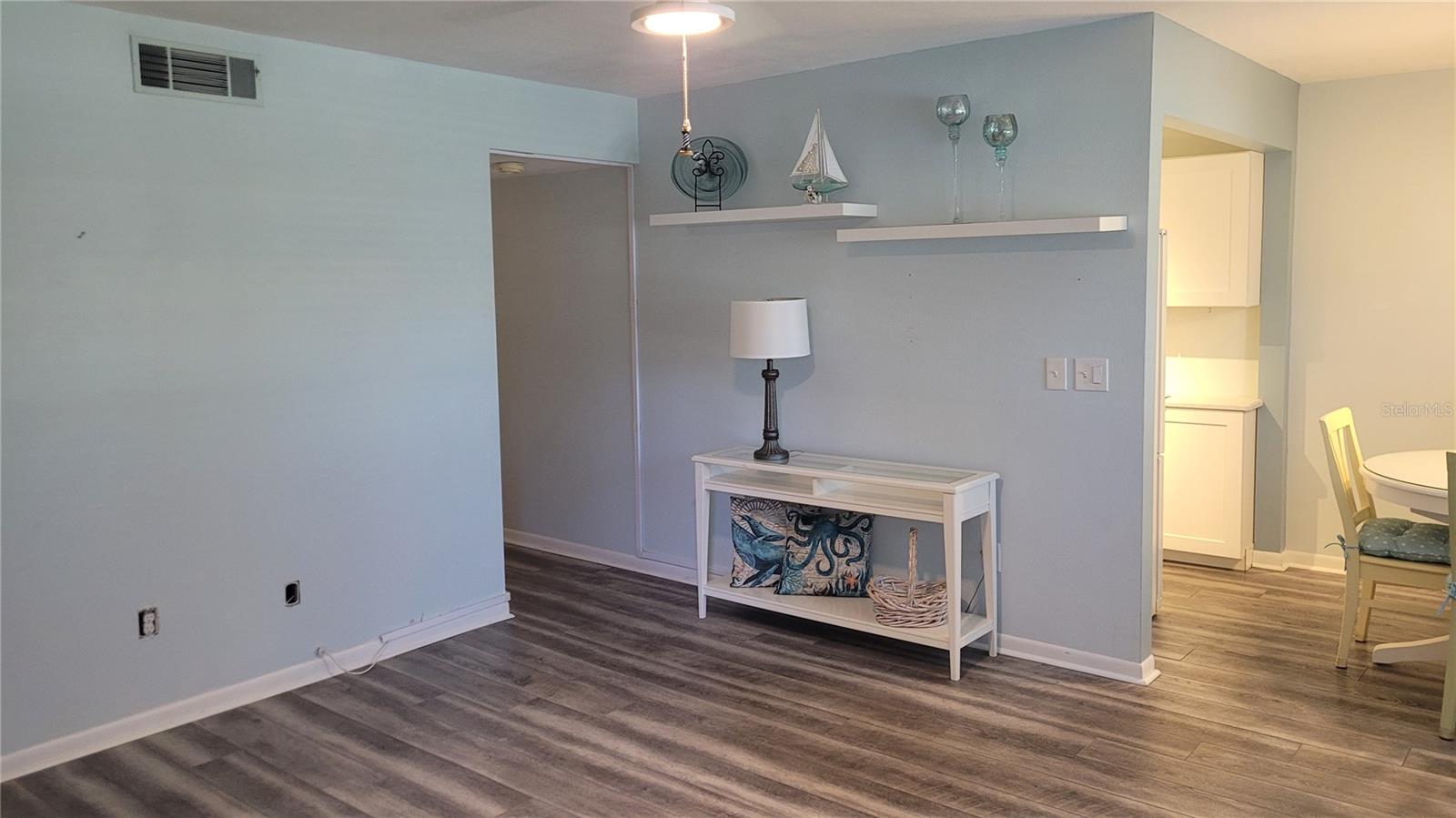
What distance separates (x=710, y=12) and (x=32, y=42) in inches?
78.2

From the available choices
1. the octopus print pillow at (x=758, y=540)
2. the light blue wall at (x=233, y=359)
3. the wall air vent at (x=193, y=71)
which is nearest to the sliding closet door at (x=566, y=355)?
the light blue wall at (x=233, y=359)

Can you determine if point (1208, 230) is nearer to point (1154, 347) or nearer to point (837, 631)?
point (1154, 347)

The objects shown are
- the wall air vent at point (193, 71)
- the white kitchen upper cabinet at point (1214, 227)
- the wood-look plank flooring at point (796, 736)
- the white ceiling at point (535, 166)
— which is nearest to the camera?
the wood-look plank flooring at point (796, 736)

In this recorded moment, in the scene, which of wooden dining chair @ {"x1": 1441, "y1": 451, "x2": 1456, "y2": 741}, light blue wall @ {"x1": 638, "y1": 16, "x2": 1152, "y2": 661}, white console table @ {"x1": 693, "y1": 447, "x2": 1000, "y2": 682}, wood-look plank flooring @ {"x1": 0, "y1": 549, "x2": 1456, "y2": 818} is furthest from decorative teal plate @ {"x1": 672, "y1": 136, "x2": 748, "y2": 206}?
wooden dining chair @ {"x1": 1441, "y1": 451, "x2": 1456, "y2": 741}

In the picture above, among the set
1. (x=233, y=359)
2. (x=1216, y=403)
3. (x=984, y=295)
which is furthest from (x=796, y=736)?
(x=1216, y=403)

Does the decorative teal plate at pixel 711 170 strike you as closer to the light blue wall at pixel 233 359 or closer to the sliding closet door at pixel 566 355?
the sliding closet door at pixel 566 355

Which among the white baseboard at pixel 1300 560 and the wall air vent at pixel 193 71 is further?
the white baseboard at pixel 1300 560

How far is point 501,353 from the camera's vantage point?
5863 mm

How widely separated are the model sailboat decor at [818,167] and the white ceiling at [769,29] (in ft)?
0.97

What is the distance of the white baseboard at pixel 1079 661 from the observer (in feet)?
12.3

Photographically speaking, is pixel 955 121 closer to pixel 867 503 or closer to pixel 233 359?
pixel 867 503

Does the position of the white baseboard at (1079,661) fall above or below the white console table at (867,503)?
below

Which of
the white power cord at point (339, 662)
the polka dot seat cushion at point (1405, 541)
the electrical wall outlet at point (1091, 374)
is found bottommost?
the white power cord at point (339, 662)

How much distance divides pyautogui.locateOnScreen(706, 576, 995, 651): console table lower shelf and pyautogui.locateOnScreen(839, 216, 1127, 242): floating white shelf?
139 centimetres
